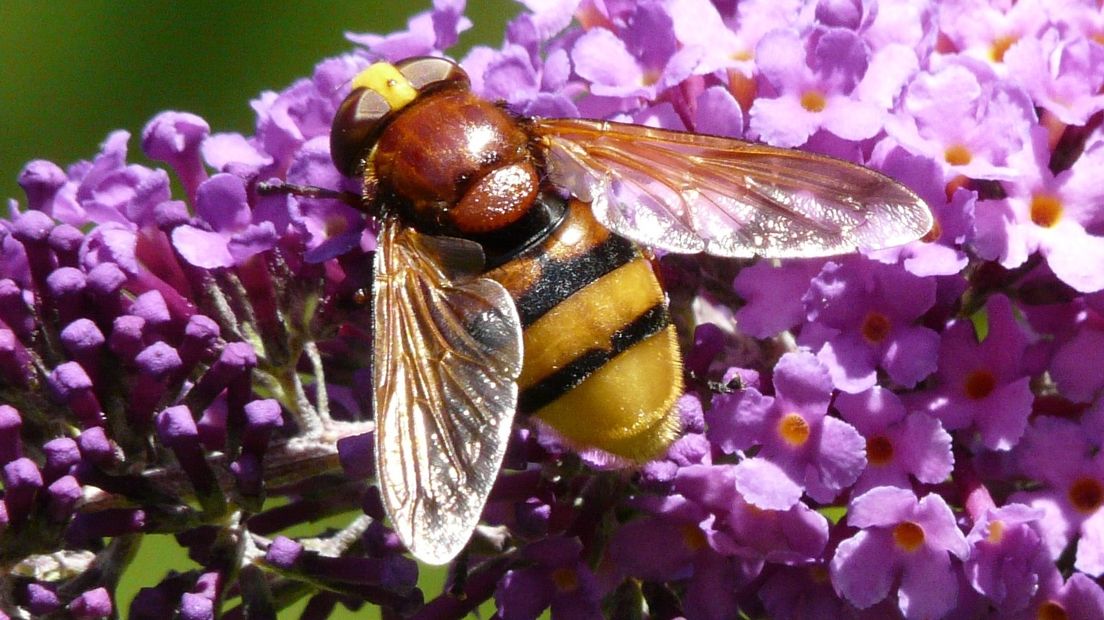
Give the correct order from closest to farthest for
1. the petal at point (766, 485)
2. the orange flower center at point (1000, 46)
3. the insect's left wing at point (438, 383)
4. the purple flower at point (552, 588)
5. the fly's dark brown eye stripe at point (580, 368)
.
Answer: the insect's left wing at point (438, 383) → the fly's dark brown eye stripe at point (580, 368) → the petal at point (766, 485) → the purple flower at point (552, 588) → the orange flower center at point (1000, 46)

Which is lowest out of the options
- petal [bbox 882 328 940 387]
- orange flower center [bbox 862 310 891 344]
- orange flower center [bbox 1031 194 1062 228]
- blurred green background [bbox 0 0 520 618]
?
blurred green background [bbox 0 0 520 618]

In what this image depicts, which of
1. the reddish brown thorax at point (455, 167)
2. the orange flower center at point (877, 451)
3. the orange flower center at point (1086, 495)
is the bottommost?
the orange flower center at point (1086, 495)

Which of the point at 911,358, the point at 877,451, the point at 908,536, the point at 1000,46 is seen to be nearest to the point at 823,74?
the point at 1000,46

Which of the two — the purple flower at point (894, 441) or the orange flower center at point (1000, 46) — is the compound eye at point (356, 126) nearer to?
the purple flower at point (894, 441)

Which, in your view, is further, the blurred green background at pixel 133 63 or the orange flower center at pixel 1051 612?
the blurred green background at pixel 133 63

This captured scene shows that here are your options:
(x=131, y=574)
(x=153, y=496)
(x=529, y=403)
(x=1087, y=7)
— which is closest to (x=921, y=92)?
(x=1087, y=7)

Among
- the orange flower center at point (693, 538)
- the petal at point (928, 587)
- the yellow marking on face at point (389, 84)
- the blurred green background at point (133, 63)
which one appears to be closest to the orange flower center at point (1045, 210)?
the petal at point (928, 587)

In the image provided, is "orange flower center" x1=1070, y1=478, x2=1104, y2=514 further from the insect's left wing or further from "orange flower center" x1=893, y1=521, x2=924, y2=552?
the insect's left wing

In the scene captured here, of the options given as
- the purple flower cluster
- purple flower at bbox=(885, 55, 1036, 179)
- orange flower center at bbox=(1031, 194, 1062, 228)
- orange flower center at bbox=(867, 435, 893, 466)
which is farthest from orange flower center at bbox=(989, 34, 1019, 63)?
orange flower center at bbox=(867, 435, 893, 466)
